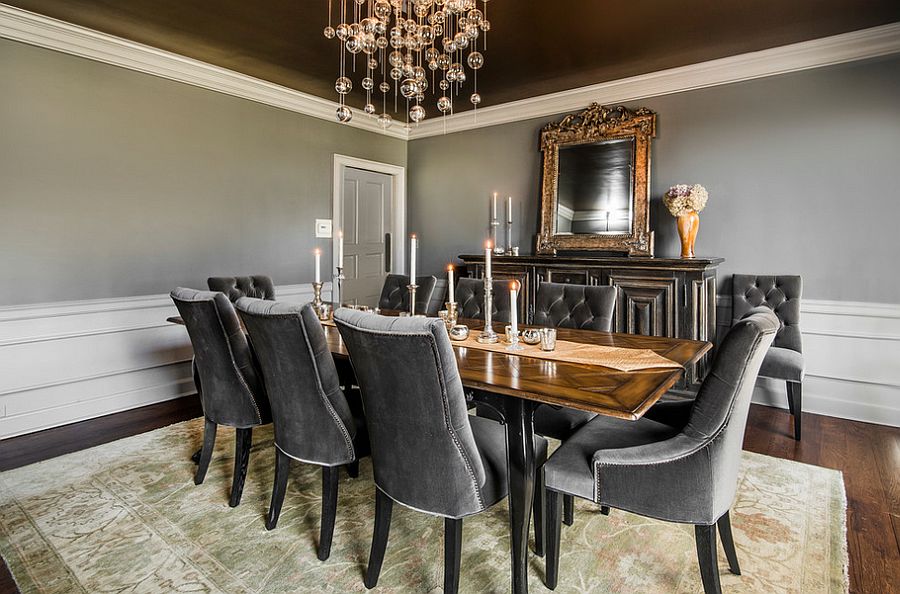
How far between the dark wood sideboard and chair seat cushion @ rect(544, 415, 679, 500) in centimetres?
172

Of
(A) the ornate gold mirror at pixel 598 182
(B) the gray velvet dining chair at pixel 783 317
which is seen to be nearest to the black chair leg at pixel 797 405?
(B) the gray velvet dining chair at pixel 783 317

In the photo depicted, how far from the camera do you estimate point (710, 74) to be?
3627 millimetres

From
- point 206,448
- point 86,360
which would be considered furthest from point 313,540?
point 86,360

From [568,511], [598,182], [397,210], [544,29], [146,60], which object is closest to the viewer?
[568,511]

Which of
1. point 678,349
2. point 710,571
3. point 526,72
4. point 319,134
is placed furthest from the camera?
point 319,134

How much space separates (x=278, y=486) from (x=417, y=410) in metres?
0.92

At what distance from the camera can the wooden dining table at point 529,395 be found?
1.35m

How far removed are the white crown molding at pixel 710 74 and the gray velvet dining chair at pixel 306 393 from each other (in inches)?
135

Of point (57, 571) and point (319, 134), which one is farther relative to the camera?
point (319, 134)

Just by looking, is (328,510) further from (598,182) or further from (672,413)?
(598,182)

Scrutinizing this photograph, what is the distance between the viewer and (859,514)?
2.12m

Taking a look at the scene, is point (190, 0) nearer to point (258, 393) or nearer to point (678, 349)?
point (258, 393)

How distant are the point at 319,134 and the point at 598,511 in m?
3.97

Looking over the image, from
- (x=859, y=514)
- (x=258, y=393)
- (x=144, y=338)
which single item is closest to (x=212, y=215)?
(x=144, y=338)
